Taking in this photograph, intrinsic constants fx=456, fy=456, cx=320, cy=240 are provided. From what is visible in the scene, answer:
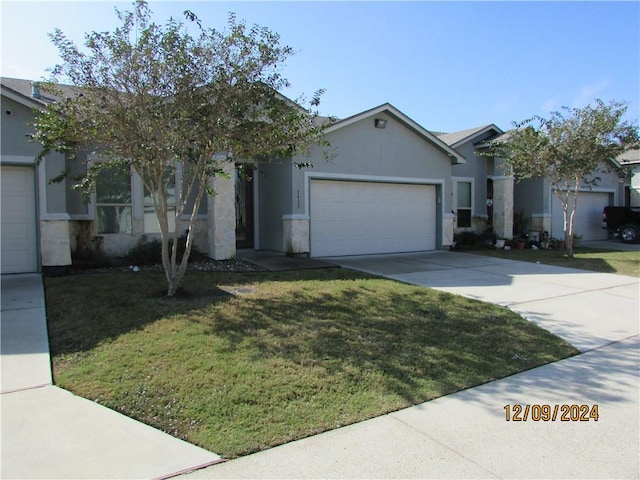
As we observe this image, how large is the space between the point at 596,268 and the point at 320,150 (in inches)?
323

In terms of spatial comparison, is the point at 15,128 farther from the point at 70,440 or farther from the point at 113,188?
the point at 70,440

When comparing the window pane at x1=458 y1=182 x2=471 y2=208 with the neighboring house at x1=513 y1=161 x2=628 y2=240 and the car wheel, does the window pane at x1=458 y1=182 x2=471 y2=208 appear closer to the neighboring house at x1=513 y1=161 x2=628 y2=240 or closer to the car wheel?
the neighboring house at x1=513 y1=161 x2=628 y2=240

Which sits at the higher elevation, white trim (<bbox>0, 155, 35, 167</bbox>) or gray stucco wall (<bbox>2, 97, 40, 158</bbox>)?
gray stucco wall (<bbox>2, 97, 40, 158</bbox>)

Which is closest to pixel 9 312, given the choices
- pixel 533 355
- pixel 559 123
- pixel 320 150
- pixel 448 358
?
pixel 448 358

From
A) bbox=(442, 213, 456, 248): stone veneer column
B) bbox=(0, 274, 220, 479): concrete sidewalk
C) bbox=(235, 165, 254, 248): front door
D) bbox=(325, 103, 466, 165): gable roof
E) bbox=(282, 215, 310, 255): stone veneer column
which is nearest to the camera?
bbox=(0, 274, 220, 479): concrete sidewalk

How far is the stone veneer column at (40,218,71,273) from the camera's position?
9086 millimetres

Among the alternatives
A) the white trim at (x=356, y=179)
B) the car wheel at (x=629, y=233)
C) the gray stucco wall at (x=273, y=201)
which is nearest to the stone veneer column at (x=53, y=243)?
the gray stucco wall at (x=273, y=201)

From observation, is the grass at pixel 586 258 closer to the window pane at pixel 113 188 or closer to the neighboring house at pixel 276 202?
the neighboring house at pixel 276 202

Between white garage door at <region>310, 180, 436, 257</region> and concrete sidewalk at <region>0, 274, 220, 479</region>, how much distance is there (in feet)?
29.3

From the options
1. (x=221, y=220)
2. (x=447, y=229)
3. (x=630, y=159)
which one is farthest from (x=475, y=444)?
(x=630, y=159)

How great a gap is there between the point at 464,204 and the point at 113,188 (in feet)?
41.5

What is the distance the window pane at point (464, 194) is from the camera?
58.1 ft
